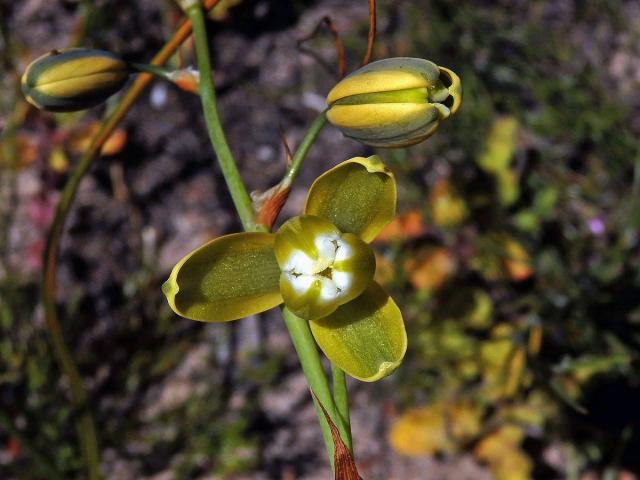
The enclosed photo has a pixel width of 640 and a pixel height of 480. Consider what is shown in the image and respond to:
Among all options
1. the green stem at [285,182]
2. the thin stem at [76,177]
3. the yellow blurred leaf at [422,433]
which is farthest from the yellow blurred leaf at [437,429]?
the green stem at [285,182]

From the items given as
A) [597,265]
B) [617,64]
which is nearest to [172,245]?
[597,265]

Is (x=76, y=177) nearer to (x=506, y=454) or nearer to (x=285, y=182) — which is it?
(x=285, y=182)

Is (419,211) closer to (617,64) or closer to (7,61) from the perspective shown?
(617,64)

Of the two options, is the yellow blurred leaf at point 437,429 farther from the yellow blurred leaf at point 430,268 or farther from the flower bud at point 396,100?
the flower bud at point 396,100

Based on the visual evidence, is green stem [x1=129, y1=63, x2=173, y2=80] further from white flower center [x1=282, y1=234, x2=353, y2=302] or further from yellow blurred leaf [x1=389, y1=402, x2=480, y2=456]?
yellow blurred leaf [x1=389, y1=402, x2=480, y2=456]

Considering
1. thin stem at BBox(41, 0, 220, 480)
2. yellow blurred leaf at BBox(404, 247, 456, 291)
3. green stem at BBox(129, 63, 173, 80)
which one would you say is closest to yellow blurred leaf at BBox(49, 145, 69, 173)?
thin stem at BBox(41, 0, 220, 480)

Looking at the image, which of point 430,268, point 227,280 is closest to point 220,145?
point 227,280

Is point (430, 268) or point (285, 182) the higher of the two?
point (285, 182)
